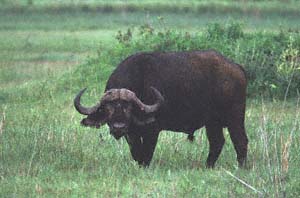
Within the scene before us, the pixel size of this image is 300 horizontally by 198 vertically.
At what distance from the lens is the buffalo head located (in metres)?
9.34

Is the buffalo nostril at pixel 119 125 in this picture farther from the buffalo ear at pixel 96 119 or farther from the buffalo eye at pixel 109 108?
the buffalo ear at pixel 96 119

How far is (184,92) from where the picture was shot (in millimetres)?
9961

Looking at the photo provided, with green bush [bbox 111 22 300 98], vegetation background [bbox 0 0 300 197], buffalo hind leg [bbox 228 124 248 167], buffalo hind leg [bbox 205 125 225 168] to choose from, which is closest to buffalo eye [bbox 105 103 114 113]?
vegetation background [bbox 0 0 300 197]

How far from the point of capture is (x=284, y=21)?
27.1 metres

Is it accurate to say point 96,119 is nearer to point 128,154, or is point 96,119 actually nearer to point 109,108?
point 109,108

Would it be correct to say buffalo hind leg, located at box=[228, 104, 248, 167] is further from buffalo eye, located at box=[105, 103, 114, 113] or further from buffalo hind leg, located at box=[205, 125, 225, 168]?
buffalo eye, located at box=[105, 103, 114, 113]

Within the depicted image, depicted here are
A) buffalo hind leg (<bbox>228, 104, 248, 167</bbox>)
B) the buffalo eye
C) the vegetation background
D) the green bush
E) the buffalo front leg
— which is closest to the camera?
the vegetation background

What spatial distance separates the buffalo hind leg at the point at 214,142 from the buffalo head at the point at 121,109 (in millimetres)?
792

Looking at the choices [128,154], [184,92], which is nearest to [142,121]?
[184,92]

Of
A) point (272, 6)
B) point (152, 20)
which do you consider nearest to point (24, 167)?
point (152, 20)

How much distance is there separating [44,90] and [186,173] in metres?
6.44

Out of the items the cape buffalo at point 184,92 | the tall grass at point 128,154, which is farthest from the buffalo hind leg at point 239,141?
the tall grass at point 128,154

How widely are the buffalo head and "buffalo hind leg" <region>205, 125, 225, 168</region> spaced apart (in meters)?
0.79

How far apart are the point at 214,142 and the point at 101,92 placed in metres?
5.19
